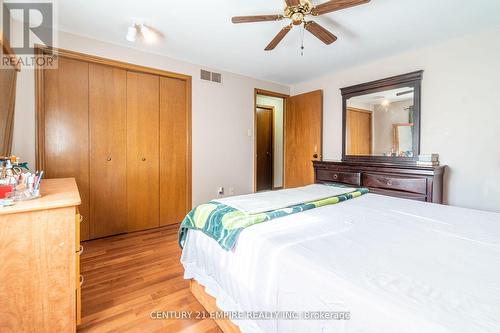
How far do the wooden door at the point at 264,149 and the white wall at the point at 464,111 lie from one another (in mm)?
3129

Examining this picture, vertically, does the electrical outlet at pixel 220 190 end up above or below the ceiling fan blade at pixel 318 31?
below

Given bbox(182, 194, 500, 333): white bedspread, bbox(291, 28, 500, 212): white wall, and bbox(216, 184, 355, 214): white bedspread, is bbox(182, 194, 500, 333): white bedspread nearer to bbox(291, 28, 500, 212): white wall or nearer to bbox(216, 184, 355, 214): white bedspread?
bbox(216, 184, 355, 214): white bedspread

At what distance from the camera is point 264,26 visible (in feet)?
7.88

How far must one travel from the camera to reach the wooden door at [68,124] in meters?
2.52

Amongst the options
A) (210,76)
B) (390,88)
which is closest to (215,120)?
(210,76)

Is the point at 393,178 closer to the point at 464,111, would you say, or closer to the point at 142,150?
the point at 464,111

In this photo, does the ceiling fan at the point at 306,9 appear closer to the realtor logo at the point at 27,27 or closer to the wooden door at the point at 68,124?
the realtor logo at the point at 27,27

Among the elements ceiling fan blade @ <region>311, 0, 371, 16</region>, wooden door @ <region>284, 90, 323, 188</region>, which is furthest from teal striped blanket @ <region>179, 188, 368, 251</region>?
wooden door @ <region>284, 90, 323, 188</region>

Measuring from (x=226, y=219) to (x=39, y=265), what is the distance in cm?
97

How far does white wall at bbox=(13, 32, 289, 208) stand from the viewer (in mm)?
2897

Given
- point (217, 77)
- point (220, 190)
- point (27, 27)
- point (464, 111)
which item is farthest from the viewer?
point (220, 190)

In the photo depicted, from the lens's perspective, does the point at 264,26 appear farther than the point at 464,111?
No

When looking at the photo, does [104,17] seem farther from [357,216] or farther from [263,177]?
[263,177]

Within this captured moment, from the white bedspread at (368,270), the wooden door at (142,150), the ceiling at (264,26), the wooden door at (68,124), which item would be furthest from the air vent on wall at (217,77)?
the white bedspread at (368,270)
